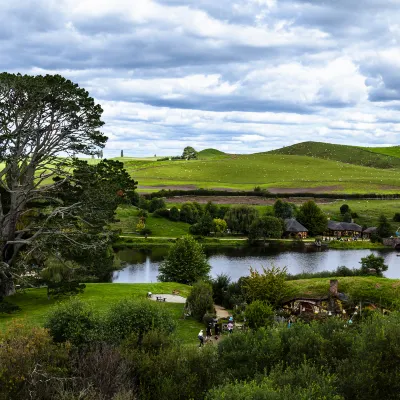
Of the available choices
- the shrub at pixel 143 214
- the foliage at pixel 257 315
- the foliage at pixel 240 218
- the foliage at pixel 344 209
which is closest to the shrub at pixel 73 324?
the foliage at pixel 257 315

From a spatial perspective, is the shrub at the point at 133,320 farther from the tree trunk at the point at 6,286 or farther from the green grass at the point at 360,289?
the green grass at the point at 360,289

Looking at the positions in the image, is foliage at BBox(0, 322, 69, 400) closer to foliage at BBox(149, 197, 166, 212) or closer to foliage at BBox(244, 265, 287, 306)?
foliage at BBox(244, 265, 287, 306)

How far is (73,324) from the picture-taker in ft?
86.2

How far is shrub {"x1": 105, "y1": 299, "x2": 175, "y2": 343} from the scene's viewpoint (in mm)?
27438

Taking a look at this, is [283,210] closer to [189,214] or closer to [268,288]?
[189,214]

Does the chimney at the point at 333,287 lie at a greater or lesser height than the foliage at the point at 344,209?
lesser

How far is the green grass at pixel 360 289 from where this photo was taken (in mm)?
37875

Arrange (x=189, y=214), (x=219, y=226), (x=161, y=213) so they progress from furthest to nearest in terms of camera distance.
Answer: (x=161, y=213) < (x=189, y=214) < (x=219, y=226)

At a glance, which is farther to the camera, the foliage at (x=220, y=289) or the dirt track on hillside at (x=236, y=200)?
the dirt track on hillside at (x=236, y=200)

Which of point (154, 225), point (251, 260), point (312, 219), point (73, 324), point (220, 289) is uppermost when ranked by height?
point (312, 219)

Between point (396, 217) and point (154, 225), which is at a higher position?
point (396, 217)

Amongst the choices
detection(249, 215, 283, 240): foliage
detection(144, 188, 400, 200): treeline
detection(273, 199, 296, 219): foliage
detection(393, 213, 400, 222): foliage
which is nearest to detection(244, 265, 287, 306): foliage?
detection(249, 215, 283, 240): foliage

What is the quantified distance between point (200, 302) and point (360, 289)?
11.4 metres

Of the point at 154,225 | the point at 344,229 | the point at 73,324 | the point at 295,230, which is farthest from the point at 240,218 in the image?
the point at 73,324
